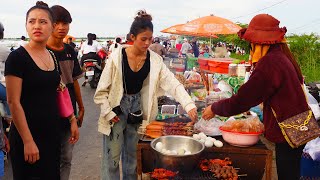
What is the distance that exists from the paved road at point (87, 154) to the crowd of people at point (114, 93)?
1.13m

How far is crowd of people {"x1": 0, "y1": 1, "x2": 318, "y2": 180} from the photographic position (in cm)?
235

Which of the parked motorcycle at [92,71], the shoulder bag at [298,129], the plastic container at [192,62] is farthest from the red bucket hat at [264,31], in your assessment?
the parked motorcycle at [92,71]

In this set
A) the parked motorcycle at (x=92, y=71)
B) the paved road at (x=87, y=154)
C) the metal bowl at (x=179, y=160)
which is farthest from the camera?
the parked motorcycle at (x=92, y=71)

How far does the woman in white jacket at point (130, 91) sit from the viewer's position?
10.6 feet

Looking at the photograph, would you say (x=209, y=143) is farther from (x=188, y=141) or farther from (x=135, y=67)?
(x=135, y=67)

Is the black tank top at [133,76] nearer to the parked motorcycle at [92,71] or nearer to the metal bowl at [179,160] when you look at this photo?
the metal bowl at [179,160]

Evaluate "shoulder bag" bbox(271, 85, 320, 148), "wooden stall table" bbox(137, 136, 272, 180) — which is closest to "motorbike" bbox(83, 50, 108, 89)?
"wooden stall table" bbox(137, 136, 272, 180)

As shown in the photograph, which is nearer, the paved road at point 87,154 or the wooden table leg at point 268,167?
the wooden table leg at point 268,167

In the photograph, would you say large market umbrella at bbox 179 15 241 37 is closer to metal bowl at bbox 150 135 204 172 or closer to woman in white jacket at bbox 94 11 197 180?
woman in white jacket at bbox 94 11 197 180

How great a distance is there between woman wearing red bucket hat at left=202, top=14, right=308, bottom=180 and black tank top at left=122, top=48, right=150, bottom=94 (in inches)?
37.7

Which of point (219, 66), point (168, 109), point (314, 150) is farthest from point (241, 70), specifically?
point (314, 150)

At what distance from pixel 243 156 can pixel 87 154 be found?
3.17 m

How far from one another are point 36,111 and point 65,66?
912 millimetres

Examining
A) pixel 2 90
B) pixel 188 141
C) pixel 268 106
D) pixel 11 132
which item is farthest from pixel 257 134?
pixel 2 90
